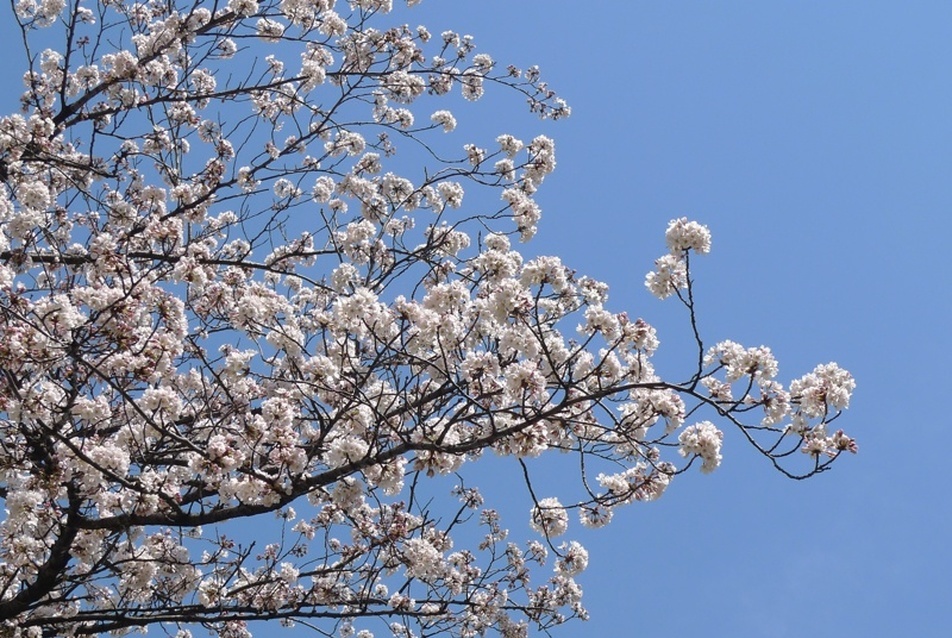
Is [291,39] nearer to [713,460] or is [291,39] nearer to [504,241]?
[504,241]

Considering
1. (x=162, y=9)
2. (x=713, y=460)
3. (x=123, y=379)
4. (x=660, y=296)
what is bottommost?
(x=713, y=460)

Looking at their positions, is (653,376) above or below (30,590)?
above

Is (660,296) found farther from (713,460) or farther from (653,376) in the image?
(713,460)

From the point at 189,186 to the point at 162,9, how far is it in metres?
2.46

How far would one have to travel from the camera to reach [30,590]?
7.37 meters

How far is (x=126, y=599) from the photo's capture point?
8234 mm

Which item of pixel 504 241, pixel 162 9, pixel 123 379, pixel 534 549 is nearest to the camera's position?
pixel 123 379

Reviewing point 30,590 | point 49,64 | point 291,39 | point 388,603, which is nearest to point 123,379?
point 30,590

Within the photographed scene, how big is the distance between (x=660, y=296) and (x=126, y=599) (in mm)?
5728

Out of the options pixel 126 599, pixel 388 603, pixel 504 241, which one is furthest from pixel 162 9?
pixel 388 603

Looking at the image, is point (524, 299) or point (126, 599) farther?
point (126, 599)

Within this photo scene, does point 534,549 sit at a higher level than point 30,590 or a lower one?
higher

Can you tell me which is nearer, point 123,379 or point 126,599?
point 123,379

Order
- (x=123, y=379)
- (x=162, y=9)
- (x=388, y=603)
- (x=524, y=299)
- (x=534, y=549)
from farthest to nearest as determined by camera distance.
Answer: (x=162, y=9) < (x=534, y=549) < (x=388, y=603) < (x=123, y=379) < (x=524, y=299)
